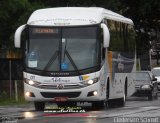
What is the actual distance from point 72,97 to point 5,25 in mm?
16424

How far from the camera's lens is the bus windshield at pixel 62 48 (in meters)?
23.2

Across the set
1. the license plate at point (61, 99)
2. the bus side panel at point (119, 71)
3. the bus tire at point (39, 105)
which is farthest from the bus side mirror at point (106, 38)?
the bus tire at point (39, 105)

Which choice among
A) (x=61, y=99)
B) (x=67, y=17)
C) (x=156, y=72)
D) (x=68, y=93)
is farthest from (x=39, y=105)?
(x=156, y=72)

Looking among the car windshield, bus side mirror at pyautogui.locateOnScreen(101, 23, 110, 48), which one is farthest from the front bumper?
the car windshield

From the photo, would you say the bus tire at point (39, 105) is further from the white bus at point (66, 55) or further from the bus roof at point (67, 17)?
the bus roof at point (67, 17)

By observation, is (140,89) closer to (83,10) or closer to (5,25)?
(5,25)

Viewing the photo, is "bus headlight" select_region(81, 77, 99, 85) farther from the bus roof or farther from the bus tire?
the bus tire

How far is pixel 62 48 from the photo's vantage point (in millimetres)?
23359

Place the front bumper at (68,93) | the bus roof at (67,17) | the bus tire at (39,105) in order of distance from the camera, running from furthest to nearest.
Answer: the bus tire at (39,105), the bus roof at (67,17), the front bumper at (68,93)

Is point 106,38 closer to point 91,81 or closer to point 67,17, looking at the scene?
point 91,81

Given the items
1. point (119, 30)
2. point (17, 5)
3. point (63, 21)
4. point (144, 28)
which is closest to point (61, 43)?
point (63, 21)

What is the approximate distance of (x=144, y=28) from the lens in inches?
2195

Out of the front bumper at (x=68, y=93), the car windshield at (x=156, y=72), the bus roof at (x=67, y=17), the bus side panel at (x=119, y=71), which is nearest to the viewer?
the front bumper at (x=68, y=93)

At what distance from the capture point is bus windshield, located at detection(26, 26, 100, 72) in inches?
912
